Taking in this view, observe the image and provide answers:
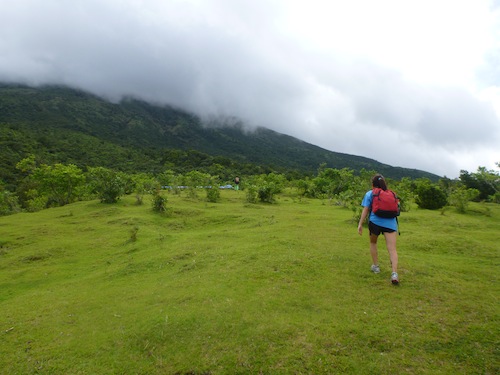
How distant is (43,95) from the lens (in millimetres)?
136750

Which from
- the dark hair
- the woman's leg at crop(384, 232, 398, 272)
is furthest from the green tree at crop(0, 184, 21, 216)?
the woman's leg at crop(384, 232, 398, 272)

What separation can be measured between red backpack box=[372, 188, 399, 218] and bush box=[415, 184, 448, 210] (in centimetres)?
2200

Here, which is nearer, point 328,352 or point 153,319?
point 328,352

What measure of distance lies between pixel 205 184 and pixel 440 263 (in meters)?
22.5

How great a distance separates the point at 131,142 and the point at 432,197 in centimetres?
11119

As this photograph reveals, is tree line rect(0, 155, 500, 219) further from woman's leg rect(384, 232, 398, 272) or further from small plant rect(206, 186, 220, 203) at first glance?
woman's leg rect(384, 232, 398, 272)

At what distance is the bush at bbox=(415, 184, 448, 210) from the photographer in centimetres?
2564

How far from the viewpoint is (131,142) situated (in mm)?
118062

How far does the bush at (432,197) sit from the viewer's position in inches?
1009

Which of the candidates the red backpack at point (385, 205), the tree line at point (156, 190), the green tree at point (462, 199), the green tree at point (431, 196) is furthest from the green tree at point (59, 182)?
the green tree at point (462, 199)

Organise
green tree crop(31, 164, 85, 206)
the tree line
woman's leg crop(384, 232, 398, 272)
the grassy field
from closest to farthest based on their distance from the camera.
→ the grassy field
woman's leg crop(384, 232, 398, 272)
the tree line
green tree crop(31, 164, 85, 206)

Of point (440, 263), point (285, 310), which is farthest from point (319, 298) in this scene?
point (440, 263)

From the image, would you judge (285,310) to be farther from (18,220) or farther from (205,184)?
(205,184)

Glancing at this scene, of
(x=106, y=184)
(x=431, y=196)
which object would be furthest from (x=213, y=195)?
(x=431, y=196)
